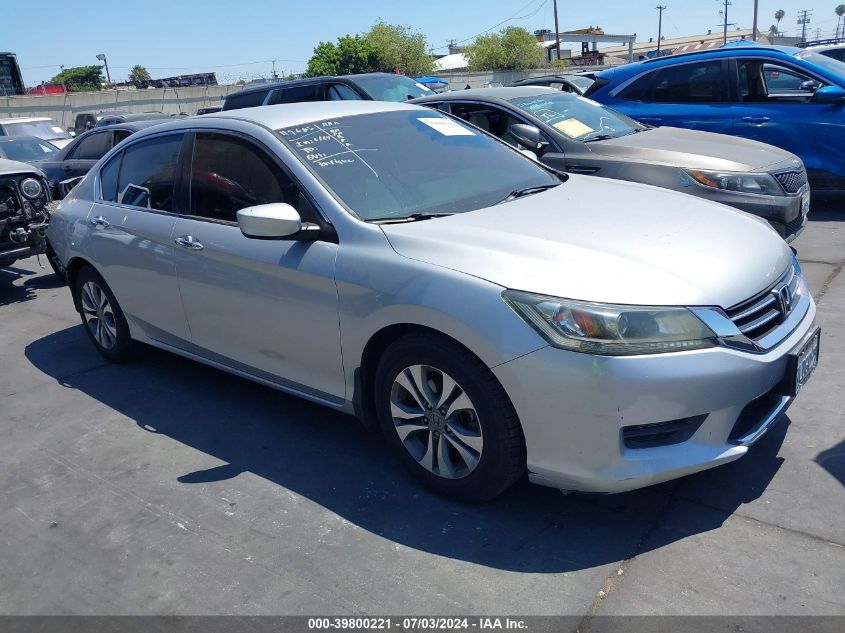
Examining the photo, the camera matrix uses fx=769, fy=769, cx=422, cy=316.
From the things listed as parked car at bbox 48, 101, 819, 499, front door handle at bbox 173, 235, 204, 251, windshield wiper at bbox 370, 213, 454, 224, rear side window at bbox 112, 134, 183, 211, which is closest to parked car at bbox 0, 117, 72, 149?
rear side window at bbox 112, 134, 183, 211

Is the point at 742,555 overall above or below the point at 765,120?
below

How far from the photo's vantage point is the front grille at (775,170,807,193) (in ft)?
20.1

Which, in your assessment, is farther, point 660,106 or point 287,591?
point 660,106

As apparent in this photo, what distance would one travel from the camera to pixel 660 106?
8.69 metres

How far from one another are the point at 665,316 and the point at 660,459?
1.75 ft

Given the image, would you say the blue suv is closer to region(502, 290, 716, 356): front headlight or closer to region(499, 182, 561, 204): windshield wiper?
region(499, 182, 561, 204): windshield wiper

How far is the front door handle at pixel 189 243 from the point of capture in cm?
418

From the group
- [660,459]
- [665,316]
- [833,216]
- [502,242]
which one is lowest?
[833,216]

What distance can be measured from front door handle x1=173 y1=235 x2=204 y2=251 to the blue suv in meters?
6.11

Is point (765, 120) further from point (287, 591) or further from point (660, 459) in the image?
point (287, 591)

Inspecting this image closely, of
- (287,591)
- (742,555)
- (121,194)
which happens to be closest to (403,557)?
(287,591)

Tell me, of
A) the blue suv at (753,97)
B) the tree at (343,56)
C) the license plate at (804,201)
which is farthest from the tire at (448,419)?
the tree at (343,56)

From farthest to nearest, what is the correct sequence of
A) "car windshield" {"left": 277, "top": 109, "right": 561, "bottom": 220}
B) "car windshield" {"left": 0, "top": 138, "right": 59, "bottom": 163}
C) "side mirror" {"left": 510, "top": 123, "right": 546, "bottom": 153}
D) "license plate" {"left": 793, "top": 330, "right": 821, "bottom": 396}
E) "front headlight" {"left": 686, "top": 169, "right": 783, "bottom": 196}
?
"car windshield" {"left": 0, "top": 138, "right": 59, "bottom": 163} < "side mirror" {"left": 510, "top": 123, "right": 546, "bottom": 153} < "front headlight" {"left": 686, "top": 169, "right": 783, "bottom": 196} < "car windshield" {"left": 277, "top": 109, "right": 561, "bottom": 220} < "license plate" {"left": 793, "top": 330, "right": 821, "bottom": 396}

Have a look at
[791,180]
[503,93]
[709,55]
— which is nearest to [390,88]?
[503,93]
